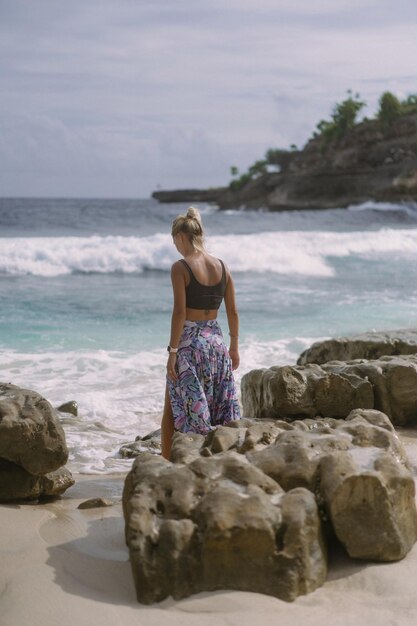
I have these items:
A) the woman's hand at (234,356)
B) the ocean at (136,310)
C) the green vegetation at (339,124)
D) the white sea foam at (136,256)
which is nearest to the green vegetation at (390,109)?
the green vegetation at (339,124)

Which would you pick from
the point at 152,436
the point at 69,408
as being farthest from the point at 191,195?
the point at 152,436

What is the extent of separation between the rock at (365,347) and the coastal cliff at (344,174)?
52.3 meters

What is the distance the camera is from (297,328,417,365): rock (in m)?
7.51

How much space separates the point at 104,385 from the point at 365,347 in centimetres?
255

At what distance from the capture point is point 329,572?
11.4 ft

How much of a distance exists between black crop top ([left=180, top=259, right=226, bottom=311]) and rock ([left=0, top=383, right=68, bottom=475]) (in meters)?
1.02

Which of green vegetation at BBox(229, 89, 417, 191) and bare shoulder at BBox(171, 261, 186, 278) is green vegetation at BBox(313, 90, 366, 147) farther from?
bare shoulder at BBox(171, 261, 186, 278)

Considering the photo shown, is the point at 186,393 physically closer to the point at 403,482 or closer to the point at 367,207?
the point at 403,482

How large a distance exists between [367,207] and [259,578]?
57.1m

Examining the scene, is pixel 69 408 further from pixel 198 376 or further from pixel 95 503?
pixel 95 503

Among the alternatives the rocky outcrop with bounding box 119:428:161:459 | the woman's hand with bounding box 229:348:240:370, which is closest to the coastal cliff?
the rocky outcrop with bounding box 119:428:161:459

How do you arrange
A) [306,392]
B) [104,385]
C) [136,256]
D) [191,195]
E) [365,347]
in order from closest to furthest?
[306,392] < [365,347] < [104,385] < [136,256] < [191,195]

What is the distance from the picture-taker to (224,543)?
323cm

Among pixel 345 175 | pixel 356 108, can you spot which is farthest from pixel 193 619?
pixel 356 108
